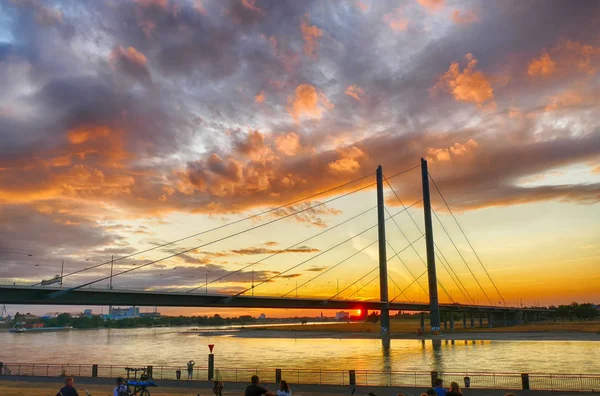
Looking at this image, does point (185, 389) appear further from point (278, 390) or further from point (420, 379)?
point (420, 379)

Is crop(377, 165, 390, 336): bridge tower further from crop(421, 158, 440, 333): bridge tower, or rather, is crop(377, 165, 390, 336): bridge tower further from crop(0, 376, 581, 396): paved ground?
crop(0, 376, 581, 396): paved ground

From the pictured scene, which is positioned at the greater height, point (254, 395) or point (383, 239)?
point (383, 239)

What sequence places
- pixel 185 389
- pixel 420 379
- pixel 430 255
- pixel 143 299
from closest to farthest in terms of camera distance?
pixel 185 389 → pixel 420 379 → pixel 143 299 → pixel 430 255

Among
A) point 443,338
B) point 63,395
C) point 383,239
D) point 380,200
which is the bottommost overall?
Answer: point 443,338

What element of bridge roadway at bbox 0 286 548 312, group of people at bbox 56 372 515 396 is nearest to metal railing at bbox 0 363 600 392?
bridge roadway at bbox 0 286 548 312

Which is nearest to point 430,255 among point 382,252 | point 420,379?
point 382,252

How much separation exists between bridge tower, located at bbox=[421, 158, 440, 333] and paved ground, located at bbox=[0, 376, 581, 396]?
3156 inches

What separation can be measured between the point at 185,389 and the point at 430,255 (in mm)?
84424

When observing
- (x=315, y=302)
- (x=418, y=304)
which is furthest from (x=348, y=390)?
(x=418, y=304)

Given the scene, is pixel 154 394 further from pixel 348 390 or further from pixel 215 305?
pixel 215 305

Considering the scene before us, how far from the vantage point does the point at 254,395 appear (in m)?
11.3

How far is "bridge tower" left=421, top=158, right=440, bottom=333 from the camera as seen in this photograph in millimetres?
103250

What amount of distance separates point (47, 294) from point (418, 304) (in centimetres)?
8265

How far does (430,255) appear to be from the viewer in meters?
105
